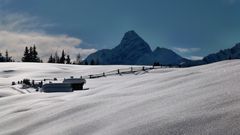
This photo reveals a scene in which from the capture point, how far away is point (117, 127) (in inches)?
220

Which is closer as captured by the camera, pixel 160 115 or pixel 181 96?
pixel 160 115

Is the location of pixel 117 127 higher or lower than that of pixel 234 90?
lower

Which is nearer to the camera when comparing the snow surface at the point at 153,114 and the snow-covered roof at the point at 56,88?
the snow surface at the point at 153,114

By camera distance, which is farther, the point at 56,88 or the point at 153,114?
the point at 56,88

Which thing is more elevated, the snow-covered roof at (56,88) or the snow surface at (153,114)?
the snow surface at (153,114)

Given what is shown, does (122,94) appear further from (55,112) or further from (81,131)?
(81,131)

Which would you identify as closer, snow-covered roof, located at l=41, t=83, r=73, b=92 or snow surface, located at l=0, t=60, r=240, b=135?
snow surface, located at l=0, t=60, r=240, b=135

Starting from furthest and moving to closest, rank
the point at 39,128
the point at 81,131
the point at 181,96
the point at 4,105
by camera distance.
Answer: the point at 4,105 < the point at 39,128 < the point at 181,96 < the point at 81,131

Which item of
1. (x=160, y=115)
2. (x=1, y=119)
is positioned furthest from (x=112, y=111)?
(x=1, y=119)

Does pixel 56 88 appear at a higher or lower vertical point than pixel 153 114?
lower

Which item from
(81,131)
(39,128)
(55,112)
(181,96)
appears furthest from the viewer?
(55,112)

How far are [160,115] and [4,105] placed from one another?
6728mm

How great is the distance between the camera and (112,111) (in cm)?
670

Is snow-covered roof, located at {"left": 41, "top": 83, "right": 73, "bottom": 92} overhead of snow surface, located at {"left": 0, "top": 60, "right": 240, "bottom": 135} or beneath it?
beneath
